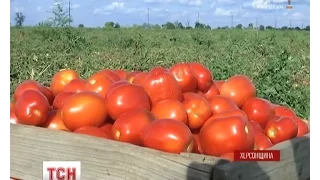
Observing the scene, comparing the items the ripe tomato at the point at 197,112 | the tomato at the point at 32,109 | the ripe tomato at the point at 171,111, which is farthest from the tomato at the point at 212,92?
the tomato at the point at 32,109

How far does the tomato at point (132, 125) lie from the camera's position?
1.68m

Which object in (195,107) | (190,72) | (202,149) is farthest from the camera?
(190,72)

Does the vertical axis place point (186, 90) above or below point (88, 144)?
above

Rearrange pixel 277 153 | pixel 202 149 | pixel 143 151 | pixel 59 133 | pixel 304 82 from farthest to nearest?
pixel 304 82
pixel 202 149
pixel 59 133
pixel 277 153
pixel 143 151

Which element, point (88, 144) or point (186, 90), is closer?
point (88, 144)

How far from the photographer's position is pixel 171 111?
5.89 ft

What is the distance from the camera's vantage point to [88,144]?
151 cm

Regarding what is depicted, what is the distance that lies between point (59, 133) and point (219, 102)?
31.0 inches

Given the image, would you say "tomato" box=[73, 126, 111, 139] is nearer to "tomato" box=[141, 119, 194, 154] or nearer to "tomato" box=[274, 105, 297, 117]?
"tomato" box=[141, 119, 194, 154]

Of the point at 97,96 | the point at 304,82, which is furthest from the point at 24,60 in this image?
the point at 97,96

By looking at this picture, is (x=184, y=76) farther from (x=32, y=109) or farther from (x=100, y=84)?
(x=32, y=109)

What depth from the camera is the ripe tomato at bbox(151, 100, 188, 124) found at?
5.89 ft

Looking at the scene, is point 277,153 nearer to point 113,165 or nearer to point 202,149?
point 202,149

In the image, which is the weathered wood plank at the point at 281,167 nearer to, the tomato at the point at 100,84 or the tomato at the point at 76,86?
the tomato at the point at 100,84
